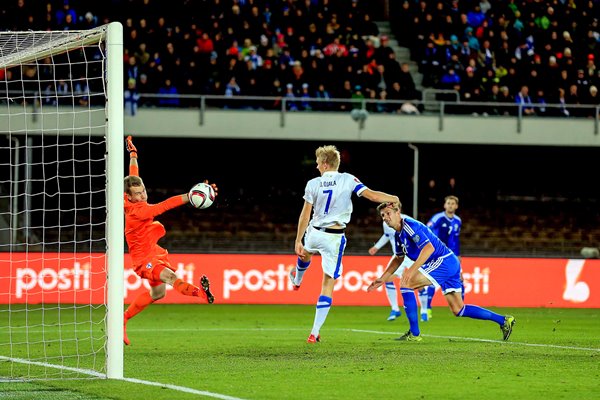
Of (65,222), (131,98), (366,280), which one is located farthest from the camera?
(65,222)

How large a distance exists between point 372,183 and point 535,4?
676 cm

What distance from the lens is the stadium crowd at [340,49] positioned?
2848 centimetres

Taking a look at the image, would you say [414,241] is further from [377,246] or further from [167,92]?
[167,92]

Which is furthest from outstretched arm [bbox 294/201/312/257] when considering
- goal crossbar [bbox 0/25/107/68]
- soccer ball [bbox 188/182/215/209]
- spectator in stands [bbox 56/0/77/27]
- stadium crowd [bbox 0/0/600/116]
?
spectator in stands [bbox 56/0/77/27]

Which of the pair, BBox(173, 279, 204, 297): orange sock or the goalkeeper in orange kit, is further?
the goalkeeper in orange kit

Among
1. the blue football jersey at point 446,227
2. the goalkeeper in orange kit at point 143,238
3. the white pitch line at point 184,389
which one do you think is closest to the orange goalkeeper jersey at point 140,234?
the goalkeeper in orange kit at point 143,238

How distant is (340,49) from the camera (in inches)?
1168

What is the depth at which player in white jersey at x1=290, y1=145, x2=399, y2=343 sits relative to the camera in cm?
1292

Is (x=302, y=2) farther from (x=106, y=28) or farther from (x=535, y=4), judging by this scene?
(x=106, y=28)

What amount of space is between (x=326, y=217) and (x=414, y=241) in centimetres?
113

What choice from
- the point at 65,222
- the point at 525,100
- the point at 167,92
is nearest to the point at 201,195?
the point at 167,92

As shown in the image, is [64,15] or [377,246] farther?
[64,15]

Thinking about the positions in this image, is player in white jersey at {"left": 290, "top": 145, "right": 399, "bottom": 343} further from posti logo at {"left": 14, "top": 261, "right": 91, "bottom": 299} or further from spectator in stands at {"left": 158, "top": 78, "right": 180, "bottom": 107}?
spectator in stands at {"left": 158, "top": 78, "right": 180, "bottom": 107}

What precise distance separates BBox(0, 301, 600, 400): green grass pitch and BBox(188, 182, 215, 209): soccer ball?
59.0 inches
